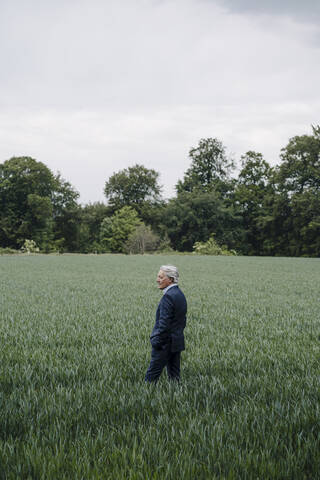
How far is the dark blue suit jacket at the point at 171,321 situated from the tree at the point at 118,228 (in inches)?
2638

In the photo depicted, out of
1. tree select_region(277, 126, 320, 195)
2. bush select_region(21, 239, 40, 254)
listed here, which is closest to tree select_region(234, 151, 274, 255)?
tree select_region(277, 126, 320, 195)

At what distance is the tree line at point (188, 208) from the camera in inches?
2475

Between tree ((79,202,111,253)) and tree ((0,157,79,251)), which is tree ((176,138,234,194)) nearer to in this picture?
tree ((79,202,111,253))

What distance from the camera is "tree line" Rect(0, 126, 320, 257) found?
6288cm

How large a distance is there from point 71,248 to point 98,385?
7603 centimetres

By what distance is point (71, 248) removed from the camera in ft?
257

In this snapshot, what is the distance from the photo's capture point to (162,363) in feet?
14.3

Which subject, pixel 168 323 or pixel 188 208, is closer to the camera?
pixel 168 323

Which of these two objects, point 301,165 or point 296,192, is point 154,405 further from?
point 301,165

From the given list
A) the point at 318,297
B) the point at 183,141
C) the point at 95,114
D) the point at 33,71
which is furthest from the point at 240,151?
the point at 318,297

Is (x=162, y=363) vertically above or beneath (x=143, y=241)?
beneath

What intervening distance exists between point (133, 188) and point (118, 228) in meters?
14.2

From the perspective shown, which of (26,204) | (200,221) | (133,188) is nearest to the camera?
(200,221)

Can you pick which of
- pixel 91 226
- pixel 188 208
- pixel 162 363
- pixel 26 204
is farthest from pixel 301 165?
pixel 162 363
